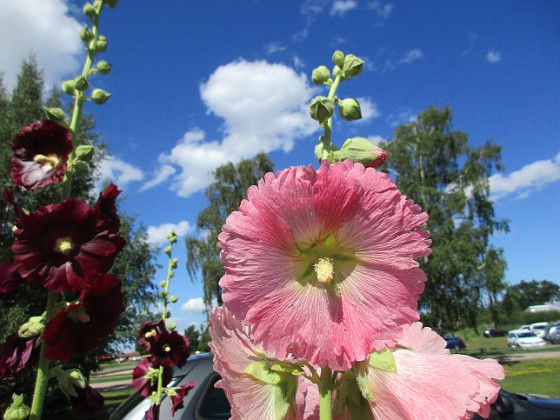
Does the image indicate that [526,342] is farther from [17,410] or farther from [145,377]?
[17,410]

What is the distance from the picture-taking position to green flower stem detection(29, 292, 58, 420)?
1459mm

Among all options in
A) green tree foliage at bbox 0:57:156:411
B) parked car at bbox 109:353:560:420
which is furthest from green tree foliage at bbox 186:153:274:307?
parked car at bbox 109:353:560:420

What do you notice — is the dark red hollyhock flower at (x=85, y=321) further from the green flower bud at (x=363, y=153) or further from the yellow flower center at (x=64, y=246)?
the green flower bud at (x=363, y=153)

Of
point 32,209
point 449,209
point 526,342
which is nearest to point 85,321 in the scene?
point 32,209

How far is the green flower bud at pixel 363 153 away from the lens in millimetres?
922

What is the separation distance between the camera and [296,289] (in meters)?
0.79

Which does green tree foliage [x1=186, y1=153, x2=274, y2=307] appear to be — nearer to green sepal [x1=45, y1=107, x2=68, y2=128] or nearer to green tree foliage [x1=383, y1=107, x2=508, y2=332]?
green tree foliage [x1=383, y1=107, x2=508, y2=332]

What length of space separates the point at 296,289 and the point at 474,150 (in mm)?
23457

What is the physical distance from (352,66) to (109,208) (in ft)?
3.42

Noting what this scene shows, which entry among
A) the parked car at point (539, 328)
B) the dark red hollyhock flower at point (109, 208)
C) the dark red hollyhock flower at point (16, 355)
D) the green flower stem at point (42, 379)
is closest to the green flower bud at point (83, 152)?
the dark red hollyhock flower at point (109, 208)

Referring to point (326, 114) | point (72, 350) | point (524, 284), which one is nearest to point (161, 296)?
point (72, 350)

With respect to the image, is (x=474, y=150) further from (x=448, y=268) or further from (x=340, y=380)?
(x=340, y=380)

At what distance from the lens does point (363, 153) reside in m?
0.93

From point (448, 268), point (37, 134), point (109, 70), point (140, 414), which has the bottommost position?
point (140, 414)
